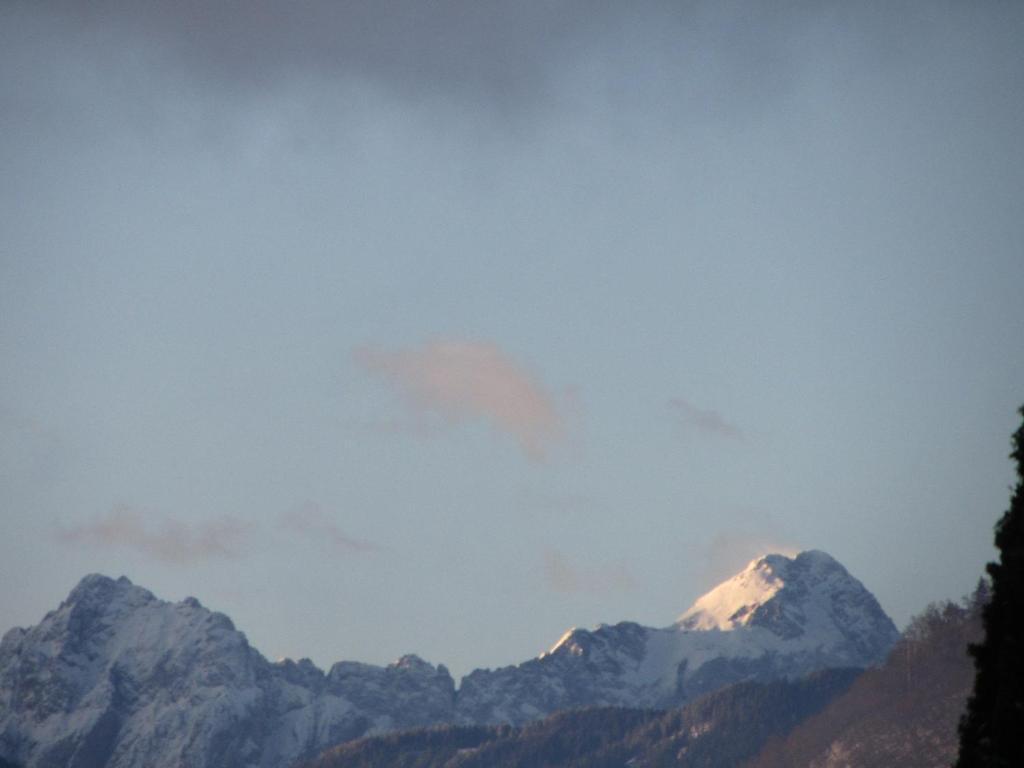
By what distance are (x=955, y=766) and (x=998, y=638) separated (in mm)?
7240

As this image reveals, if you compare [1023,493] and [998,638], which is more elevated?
[1023,493]

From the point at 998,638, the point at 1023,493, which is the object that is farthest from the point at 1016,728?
the point at 1023,493

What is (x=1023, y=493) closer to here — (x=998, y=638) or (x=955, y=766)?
(x=998, y=638)

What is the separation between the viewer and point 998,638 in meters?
77.9

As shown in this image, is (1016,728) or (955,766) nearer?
(1016,728)

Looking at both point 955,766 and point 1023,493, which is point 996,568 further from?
point 955,766

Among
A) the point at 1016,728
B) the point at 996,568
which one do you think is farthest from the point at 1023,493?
the point at 1016,728

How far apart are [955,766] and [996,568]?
31.2 ft

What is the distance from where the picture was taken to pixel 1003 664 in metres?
76.4

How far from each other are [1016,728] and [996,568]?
6601 mm

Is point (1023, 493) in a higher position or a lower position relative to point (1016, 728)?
higher

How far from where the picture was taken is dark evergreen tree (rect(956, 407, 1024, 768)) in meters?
75.3

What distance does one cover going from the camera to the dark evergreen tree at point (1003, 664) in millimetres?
75312

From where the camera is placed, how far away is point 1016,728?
75.1 m
